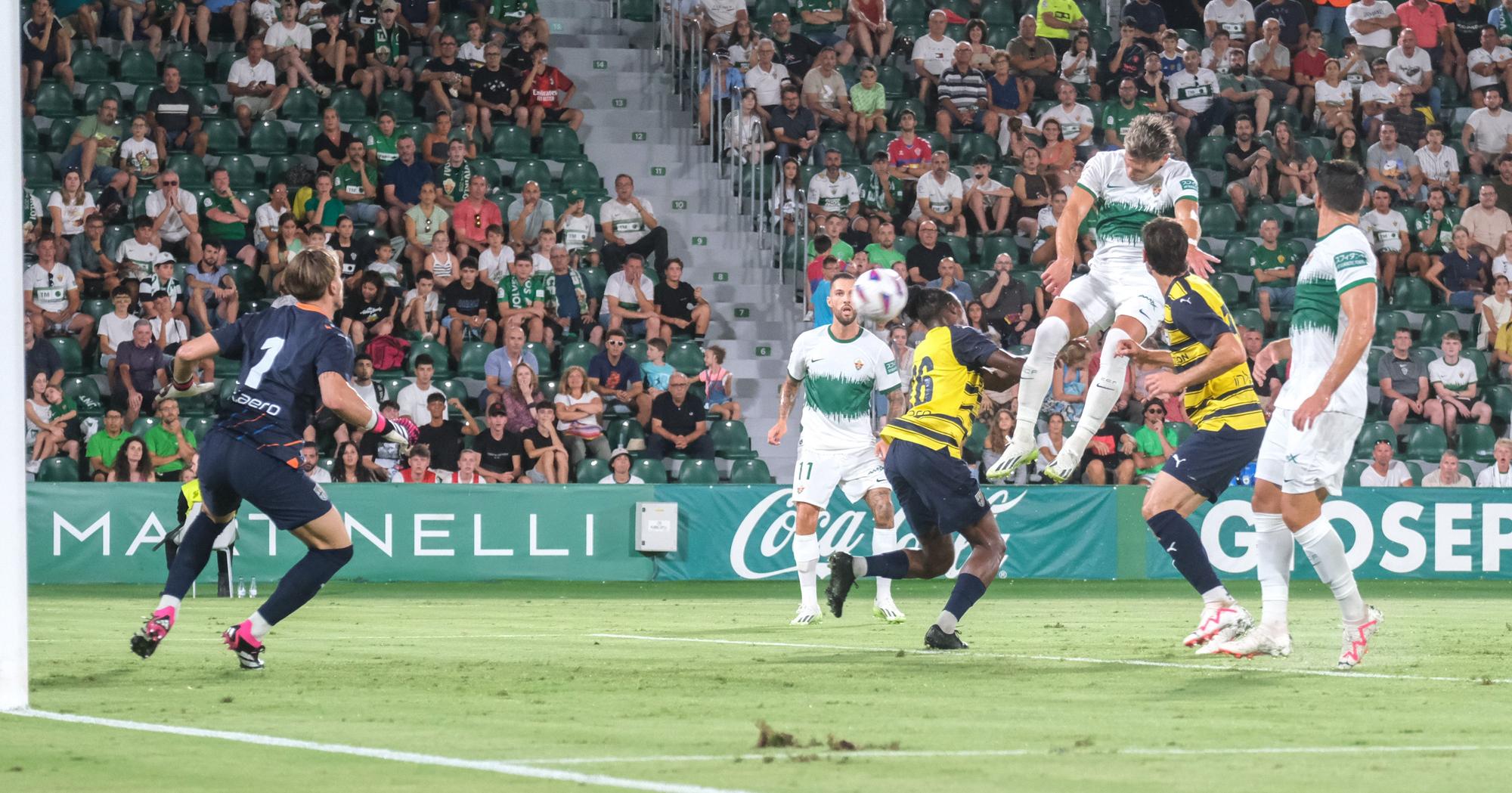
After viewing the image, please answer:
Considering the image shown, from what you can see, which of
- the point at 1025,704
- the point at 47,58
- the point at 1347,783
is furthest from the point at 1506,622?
the point at 47,58

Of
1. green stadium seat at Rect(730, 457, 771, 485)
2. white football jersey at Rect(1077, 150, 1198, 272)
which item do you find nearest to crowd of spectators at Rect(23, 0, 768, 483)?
green stadium seat at Rect(730, 457, 771, 485)

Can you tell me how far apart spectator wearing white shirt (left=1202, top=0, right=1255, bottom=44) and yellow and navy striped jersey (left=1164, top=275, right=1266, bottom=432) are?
18.7 m

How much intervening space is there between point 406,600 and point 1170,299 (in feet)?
29.4

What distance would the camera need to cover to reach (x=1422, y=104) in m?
27.4

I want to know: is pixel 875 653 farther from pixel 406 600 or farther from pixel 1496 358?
pixel 1496 358

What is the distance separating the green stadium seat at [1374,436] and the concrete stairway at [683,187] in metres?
7.00

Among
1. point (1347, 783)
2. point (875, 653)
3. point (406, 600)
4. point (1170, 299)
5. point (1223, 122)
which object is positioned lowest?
point (406, 600)

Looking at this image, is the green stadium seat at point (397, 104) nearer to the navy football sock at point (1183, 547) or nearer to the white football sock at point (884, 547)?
the white football sock at point (884, 547)

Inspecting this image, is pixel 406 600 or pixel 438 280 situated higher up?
pixel 438 280

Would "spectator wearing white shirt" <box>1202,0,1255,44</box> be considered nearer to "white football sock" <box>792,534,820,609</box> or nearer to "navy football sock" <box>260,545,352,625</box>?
"white football sock" <box>792,534,820,609</box>

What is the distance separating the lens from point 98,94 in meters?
23.1

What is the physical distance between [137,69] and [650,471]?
8705 mm

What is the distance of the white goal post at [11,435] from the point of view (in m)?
7.21

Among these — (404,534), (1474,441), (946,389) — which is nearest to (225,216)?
(404,534)
